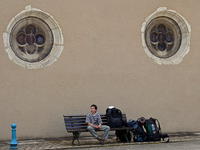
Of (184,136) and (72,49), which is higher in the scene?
(72,49)

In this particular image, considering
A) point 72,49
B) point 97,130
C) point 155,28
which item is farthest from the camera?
point 155,28

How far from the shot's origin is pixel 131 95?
12.1 meters

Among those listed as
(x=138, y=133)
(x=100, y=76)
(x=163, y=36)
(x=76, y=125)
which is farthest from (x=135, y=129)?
(x=163, y=36)

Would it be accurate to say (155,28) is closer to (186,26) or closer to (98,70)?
(186,26)

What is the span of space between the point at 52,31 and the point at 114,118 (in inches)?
101

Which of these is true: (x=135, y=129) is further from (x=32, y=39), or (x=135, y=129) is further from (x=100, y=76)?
(x=32, y=39)

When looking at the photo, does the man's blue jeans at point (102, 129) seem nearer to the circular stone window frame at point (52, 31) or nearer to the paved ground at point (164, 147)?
the paved ground at point (164, 147)

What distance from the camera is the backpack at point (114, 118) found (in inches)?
433

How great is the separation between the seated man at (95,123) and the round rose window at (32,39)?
186 cm

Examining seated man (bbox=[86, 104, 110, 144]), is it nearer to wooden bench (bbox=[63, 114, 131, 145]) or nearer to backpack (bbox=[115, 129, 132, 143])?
wooden bench (bbox=[63, 114, 131, 145])

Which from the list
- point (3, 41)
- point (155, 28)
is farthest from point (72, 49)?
point (155, 28)

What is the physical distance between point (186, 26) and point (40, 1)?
4012 millimetres

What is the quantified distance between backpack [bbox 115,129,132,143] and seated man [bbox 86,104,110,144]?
0.49m

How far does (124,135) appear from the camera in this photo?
11023mm
